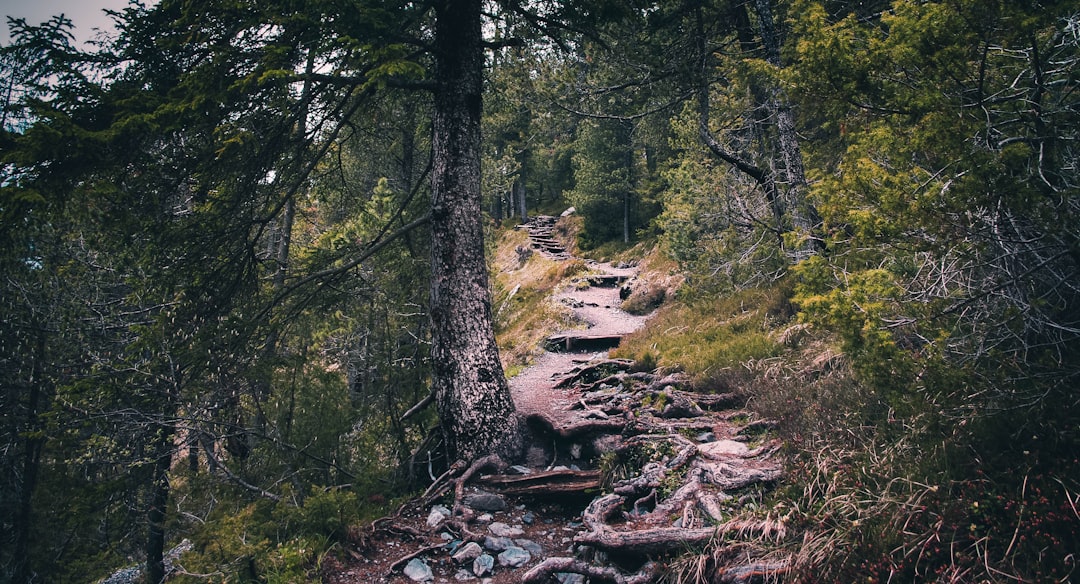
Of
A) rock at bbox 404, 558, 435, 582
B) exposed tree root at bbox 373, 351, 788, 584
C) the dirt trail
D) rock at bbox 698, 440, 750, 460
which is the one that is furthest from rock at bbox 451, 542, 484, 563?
the dirt trail

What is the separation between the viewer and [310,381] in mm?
7227

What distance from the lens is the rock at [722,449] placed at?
16.1 feet

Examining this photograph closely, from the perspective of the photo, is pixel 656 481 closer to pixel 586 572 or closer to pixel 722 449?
pixel 722 449

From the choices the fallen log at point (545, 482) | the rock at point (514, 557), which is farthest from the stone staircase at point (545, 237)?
the rock at point (514, 557)

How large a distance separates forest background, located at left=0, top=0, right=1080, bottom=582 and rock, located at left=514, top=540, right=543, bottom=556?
1733 millimetres

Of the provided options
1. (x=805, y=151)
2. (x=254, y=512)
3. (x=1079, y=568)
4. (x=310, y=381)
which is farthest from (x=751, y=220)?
(x=254, y=512)

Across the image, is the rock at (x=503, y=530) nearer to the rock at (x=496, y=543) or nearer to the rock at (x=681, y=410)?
the rock at (x=496, y=543)

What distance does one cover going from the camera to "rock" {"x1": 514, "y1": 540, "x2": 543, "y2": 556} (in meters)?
4.53

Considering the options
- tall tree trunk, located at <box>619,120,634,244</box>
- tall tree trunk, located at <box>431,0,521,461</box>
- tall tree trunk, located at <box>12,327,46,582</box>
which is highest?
tall tree trunk, located at <box>619,120,634,244</box>

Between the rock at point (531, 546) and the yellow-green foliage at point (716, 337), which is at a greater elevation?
the yellow-green foliage at point (716, 337)

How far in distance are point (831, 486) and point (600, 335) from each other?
31.0 ft

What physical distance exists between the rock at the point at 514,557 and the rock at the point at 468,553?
21 cm

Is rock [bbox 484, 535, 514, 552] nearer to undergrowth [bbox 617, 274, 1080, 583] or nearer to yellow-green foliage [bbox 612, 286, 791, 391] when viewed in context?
undergrowth [bbox 617, 274, 1080, 583]

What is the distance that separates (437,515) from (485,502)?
532mm
